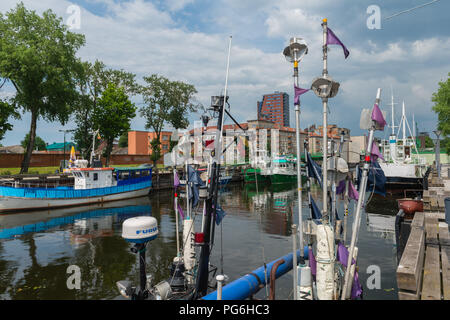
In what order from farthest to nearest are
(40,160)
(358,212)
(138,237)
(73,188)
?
(40,160) → (73,188) → (138,237) → (358,212)

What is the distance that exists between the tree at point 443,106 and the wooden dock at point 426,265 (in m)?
47.6

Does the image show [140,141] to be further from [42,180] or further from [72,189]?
[72,189]

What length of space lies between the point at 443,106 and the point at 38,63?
64362 mm

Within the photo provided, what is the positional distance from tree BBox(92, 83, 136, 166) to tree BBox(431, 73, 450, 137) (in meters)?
53.6

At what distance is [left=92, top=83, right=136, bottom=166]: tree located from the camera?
4675 centimetres

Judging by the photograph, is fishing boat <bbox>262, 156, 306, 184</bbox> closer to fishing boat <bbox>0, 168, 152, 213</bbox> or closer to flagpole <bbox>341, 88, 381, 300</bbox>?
fishing boat <bbox>0, 168, 152, 213</bbox>

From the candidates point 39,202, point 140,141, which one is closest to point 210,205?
point 39,202

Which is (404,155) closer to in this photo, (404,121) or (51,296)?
(404,121)

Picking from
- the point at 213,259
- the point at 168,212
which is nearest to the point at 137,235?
the point at 213,259

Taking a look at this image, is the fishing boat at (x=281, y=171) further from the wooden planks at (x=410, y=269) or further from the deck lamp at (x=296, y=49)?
the deck lamp at (x=296, y=49)

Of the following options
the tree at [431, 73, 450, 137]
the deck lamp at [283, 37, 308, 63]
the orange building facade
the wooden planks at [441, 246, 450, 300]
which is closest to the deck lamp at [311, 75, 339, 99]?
the deck lamp at [283, 37, 308, 63]

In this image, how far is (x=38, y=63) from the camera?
39094mm

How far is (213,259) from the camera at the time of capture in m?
14.4

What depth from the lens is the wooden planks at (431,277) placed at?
557 cm
